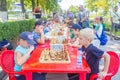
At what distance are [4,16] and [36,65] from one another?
11894mm

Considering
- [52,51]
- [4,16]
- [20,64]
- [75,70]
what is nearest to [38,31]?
[52,51]

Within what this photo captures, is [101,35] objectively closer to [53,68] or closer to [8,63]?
[8,63]

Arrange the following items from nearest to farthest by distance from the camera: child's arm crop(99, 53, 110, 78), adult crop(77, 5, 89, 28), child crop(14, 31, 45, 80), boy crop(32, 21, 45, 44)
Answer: child's arm crop(99, 53, 110, 78) → child crop(14, 31, 45, 80) → boy crop(32, 21, 45, 44) → adult crop(77, 5, 89, 28)

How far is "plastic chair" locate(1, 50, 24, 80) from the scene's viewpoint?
481 cm

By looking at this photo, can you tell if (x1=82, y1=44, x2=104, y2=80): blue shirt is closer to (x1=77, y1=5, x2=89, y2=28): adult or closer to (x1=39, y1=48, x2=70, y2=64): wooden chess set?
(x1=39, y1=48, x2=70, y2=64): wooden chess set

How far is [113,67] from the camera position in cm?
467

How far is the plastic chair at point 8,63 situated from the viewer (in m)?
4.81

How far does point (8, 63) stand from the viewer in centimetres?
504

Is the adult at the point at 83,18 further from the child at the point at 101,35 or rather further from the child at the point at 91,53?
the child at the point at 91,53

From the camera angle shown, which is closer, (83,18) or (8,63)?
(8,63)

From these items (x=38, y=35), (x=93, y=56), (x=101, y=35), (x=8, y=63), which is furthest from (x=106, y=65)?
(x=101, y=35)

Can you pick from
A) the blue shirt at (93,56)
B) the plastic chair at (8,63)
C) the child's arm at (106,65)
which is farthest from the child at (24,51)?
the child's arm at (106,65)

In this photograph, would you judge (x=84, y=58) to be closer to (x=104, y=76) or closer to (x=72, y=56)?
(x=72, y=56)

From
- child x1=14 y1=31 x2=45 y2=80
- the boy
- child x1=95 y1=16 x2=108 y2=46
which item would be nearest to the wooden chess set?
child x1=14 y1=31 x2=45 y2=80
